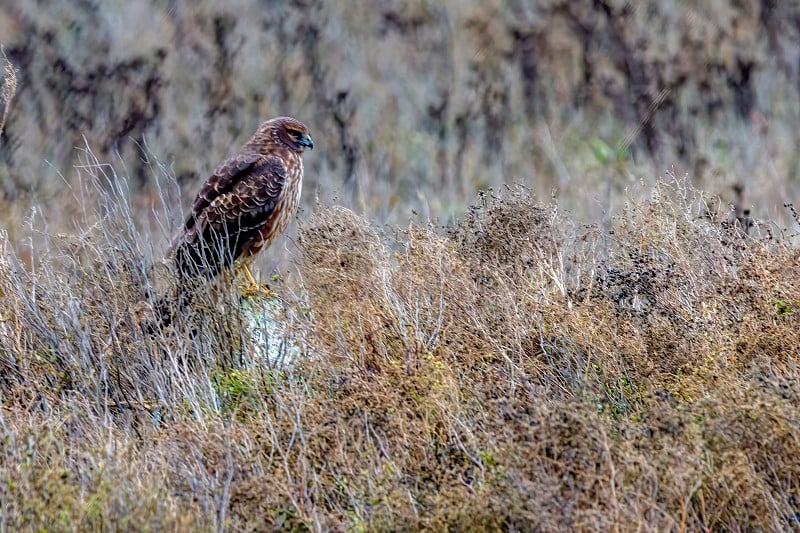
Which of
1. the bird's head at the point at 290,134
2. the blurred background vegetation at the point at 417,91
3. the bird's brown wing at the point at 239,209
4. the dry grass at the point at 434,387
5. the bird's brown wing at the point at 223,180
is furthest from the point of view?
the blurred background vegetation at the point at 417,91

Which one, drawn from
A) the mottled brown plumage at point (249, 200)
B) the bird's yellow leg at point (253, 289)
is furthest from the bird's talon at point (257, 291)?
the mottled brown plumage at point (249, 200)

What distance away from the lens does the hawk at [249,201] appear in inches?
255

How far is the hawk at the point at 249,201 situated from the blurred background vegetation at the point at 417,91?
227 centimetres

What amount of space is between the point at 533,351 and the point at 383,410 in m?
0.95

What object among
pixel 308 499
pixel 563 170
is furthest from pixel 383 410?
pixel 563 170

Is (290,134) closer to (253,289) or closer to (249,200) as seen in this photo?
(249,200)

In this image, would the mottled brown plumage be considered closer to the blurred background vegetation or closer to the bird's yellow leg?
the bird's yellow leg

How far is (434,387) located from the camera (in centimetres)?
473

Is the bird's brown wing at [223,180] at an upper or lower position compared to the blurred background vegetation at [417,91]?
lower

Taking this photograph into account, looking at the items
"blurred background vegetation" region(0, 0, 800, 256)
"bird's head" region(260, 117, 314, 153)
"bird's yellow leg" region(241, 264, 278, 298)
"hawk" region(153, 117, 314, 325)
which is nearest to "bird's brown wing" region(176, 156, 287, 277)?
"hawk" region(153, 117, 314, 325)

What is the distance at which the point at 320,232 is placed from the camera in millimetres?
5961

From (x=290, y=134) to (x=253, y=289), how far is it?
1.15 meters

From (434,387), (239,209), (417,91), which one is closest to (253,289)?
(239,209)

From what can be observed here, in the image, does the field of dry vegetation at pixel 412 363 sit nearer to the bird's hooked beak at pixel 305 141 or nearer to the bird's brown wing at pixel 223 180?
the bird's brown wing at pixel 223 180
